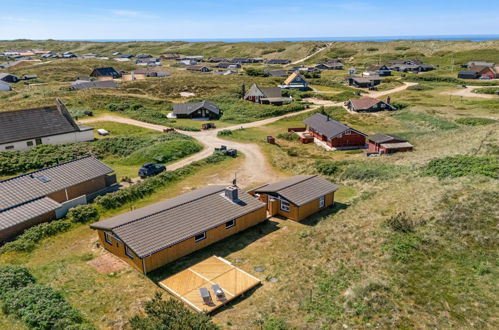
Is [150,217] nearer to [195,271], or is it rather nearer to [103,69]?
[195,271]

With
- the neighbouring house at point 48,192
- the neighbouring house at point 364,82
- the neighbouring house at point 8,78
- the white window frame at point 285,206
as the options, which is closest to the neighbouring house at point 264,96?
the neighbouring house at point 364,82

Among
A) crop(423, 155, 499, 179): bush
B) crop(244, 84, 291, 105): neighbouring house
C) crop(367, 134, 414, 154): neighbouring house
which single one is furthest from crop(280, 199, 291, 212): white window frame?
crop(244, 84, 291, 105): neighbouring house

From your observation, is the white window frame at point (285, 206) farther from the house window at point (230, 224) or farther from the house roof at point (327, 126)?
the house roof at point (327, 126)

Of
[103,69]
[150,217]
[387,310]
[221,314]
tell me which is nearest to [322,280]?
[387,310]

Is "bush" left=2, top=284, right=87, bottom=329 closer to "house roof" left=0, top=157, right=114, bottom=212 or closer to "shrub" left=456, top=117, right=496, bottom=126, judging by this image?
"house roof" left=0, top=157, right=114, bottom=212

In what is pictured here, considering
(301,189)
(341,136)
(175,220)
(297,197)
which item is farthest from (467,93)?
(175,220)

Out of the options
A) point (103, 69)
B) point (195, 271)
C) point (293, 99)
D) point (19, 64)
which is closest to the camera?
point (195, 271)

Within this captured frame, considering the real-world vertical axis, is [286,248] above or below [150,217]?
below
